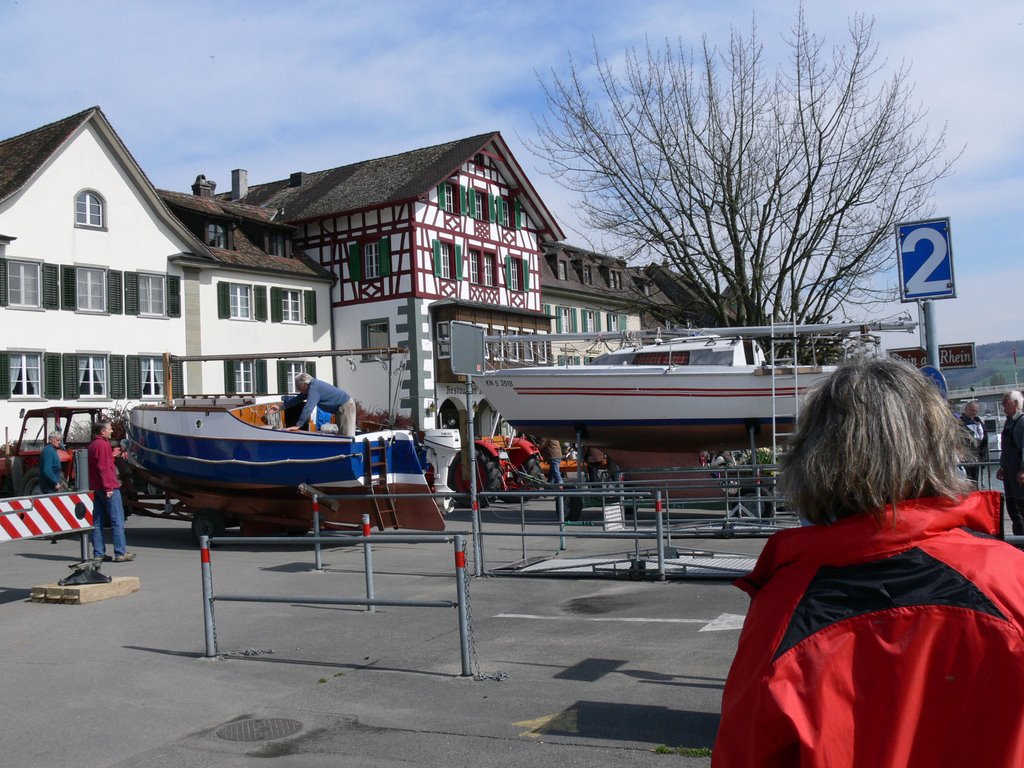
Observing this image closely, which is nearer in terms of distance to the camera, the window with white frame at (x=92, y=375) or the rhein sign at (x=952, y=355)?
the rhein sign at (x=952, y=355)

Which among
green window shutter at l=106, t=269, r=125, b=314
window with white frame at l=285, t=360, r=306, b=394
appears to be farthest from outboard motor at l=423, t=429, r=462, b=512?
window with white frame at l=285, t=360, r=306, b=394

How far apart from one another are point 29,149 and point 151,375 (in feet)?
26.0

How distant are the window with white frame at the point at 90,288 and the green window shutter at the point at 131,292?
2.88ft

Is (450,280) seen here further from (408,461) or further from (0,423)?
(408,461)

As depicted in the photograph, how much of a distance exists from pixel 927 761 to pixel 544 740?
14.1 ft

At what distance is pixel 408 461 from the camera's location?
15.7 meters

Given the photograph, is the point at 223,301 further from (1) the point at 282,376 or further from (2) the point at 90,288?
(2) the point at 90,288

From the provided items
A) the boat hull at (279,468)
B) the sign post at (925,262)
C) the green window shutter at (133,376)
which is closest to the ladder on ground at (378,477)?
the boat hull at (279,468)

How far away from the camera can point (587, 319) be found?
57.2m

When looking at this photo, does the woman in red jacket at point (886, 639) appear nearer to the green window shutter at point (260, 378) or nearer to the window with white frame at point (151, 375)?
the window with white frame at point (151, 375)

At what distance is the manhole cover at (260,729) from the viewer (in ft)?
20.6

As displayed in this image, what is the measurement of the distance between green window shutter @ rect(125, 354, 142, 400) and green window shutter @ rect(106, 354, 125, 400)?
0.49 feet

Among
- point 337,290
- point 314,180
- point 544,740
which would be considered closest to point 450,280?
point 337,290

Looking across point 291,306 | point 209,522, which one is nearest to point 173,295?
point 291,306
